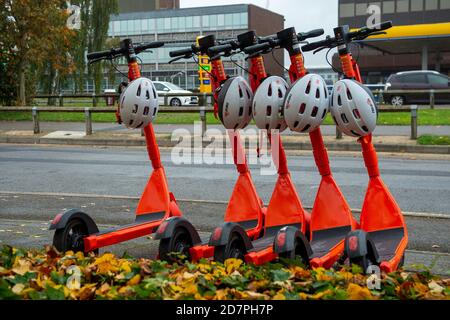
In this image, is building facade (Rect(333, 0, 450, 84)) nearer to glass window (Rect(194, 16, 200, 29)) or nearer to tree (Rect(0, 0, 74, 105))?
glass window (Rect(194, 16, 200, 29))

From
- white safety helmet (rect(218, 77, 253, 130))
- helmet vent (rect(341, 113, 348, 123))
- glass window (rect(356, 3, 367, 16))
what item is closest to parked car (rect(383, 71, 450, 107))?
white safety helmet (rect(218, 77, 253, 130))

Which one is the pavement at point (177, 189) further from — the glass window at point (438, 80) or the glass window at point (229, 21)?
the glass window at point (229, 21)

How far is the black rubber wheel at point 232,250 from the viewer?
15.5ft

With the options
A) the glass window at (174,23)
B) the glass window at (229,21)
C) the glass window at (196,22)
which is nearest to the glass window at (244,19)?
the glass window at (229,21)

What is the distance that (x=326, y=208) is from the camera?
5637 mm

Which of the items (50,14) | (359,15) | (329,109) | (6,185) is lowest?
(6,185)

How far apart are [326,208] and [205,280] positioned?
225cm

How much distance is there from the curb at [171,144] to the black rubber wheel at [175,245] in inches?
455

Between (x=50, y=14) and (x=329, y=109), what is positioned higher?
(x=50, y=14)

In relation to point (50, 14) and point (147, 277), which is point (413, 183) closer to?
point (147, 277)

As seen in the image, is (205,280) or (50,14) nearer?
(205,280)

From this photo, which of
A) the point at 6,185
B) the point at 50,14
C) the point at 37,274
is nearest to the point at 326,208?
the point at 37,274

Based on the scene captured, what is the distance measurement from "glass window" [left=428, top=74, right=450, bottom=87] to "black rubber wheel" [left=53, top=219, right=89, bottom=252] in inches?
1169

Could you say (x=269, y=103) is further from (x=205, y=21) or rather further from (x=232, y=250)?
(x=205, y=21)
